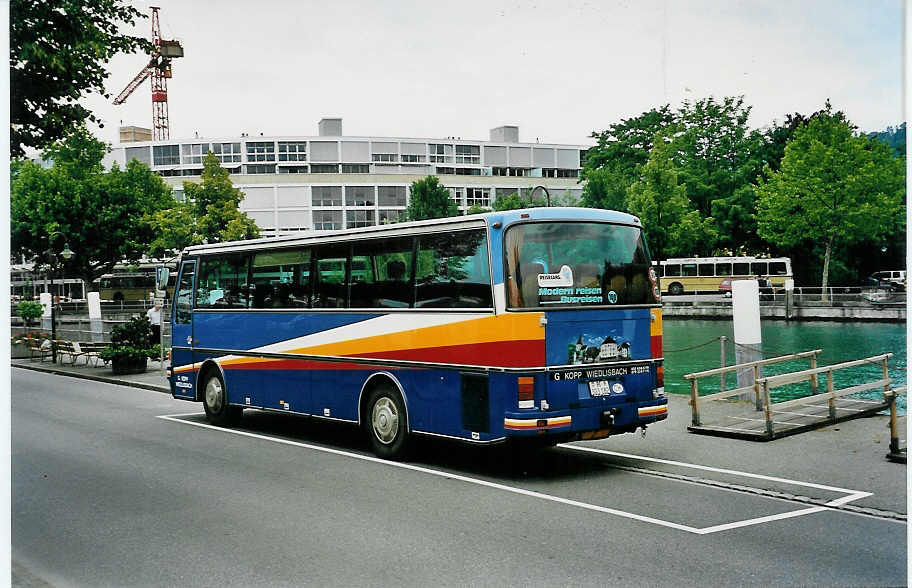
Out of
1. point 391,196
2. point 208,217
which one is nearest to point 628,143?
point 208,217

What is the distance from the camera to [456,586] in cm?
641

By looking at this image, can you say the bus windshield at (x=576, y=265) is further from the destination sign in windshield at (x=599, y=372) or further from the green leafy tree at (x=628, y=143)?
the green leafy tree at (x=628, y=143)

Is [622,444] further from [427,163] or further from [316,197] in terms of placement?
[427,163]

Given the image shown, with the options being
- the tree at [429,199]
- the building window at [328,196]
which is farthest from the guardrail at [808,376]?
the building window at [328,196]

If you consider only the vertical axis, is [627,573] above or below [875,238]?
below

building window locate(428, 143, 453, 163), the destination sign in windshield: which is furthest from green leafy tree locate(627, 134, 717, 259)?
building window locate(428, 143, 453, 163)

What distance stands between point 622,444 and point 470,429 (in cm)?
297

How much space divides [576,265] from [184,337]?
8.31 m

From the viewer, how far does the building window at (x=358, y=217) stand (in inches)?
3757

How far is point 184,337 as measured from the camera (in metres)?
16.1

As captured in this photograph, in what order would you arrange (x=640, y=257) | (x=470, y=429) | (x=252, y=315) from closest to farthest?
(x=470, y=429), (x=640, y=257), (x=252, y=315)

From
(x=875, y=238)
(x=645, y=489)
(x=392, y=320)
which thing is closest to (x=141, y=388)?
(x=392, y=320)

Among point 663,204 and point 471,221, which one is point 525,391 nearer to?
point 471,221

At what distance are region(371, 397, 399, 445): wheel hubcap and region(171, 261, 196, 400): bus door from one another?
205 inches
